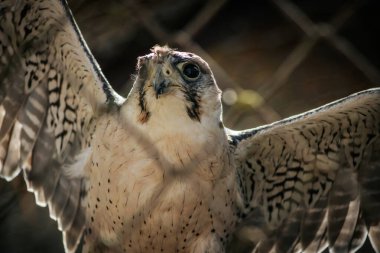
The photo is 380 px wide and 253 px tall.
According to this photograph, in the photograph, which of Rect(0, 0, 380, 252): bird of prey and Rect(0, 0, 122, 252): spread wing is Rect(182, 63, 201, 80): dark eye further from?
Rect(0, 0, 122, 252): spread wing

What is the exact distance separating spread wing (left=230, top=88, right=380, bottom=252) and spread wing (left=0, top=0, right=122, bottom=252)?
667mm

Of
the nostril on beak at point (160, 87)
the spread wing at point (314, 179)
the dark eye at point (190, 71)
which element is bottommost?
the spread wing at point (314, 179)

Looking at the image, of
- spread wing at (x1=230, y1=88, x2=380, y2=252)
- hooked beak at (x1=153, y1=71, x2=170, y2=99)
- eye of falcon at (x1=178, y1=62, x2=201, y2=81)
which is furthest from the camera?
spread wing at (x1=230, y1=88, x2=380, y2=252)

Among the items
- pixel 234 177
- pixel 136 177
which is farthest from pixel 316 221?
pixel 136 177

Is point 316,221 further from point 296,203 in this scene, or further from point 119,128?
point 119,128

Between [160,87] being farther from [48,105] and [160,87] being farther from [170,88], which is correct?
[48,105]

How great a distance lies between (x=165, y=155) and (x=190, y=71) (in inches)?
13.9

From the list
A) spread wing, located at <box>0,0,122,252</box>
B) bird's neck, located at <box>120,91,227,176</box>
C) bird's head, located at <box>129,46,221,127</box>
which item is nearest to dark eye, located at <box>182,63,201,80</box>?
bird's head, located at <box>129,46,221,127</box>

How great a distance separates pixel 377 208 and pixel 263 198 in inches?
19.4

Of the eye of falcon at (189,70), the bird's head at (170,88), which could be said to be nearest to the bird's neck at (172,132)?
the bird's head at (170,88)

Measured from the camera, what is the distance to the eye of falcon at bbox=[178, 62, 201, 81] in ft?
11.3

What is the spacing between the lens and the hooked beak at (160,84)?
3340mm

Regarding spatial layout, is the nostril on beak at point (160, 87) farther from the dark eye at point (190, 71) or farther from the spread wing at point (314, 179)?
the spread wing at point (314, 179)

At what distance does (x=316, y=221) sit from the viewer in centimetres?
381
